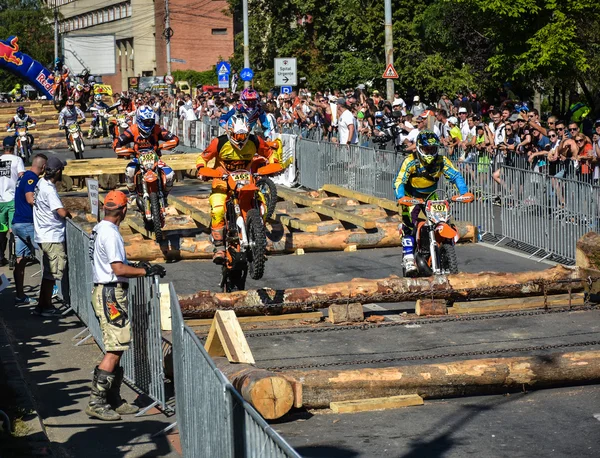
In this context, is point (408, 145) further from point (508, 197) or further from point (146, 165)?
point (146, 165)

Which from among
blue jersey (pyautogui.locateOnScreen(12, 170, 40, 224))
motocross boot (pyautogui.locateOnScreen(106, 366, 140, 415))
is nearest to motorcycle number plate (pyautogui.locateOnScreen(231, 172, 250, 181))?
blue jersey (pyautogui.locateOnScreen(12, 170, 40, 224))

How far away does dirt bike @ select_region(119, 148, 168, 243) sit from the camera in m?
16.0

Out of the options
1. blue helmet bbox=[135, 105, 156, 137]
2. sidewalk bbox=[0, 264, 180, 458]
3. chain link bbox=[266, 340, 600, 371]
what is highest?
blue helmet bbox=[135, 105, 156, 137]

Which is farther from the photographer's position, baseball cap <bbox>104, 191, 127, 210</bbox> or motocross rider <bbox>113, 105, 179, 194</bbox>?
motocross rider <bbox>113, 105, 179, 194</bbox>

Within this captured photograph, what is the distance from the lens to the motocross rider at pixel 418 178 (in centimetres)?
1299

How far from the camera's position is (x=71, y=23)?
123062 mm

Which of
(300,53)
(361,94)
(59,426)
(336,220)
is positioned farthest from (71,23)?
(59,426)

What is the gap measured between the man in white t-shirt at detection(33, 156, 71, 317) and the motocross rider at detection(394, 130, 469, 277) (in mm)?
4175

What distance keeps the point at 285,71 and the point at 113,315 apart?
2581 centimetres

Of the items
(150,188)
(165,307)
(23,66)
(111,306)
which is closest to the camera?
(111,306)

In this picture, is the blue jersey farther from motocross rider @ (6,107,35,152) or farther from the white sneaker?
motocross rider @ (6,107,35,152)

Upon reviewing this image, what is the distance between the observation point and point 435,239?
12.6 meters

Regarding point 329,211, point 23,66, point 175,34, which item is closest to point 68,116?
point 23,66

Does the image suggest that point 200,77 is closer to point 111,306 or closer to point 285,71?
point 285,71
